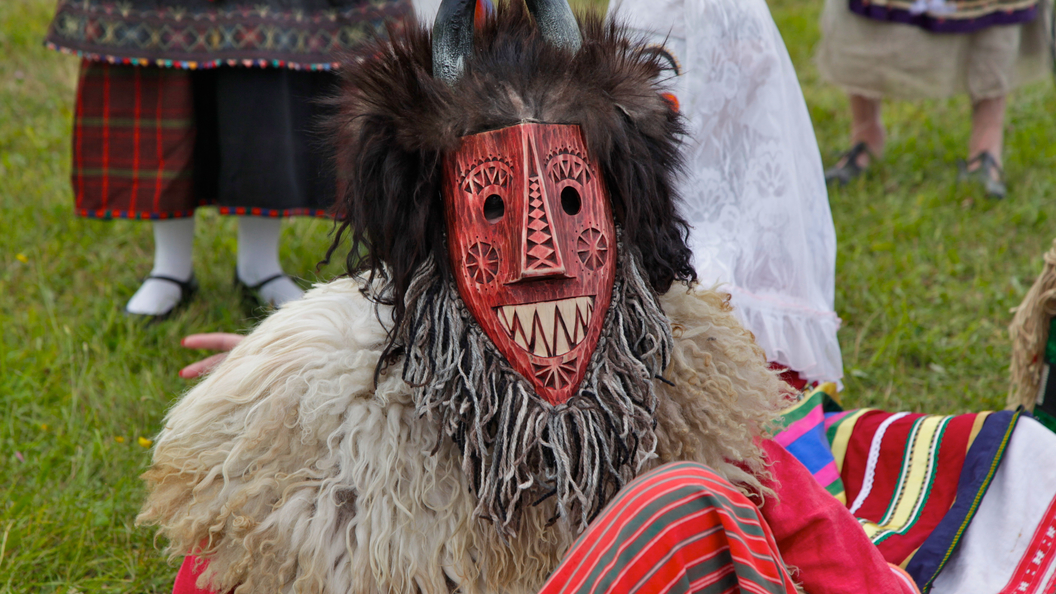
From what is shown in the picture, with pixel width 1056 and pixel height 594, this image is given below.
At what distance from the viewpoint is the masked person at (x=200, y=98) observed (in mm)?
2279

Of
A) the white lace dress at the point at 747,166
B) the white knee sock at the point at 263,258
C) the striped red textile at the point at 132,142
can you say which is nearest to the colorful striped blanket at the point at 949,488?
the white lace dress at the point at 747,166

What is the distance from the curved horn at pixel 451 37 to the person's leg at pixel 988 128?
345 cm

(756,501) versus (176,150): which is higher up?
(176,150)

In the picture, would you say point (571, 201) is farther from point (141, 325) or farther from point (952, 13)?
point (952, 13)

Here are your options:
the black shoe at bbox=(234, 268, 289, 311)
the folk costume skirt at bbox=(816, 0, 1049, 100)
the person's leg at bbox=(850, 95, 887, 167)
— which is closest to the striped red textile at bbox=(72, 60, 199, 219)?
the black shoe at bbox=(234, 268, 289, 311)

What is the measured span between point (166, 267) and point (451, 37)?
2013 mm

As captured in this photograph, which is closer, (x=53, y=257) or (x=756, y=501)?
(x=756, y=501)

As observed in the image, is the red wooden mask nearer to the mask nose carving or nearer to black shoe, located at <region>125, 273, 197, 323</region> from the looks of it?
the mask nose carving

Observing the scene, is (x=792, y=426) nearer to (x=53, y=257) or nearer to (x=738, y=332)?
(x=738, y=332)

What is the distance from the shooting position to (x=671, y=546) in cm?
102

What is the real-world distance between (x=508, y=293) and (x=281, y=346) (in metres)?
0.33

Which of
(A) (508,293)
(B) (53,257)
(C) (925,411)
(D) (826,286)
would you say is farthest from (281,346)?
(B) (53,257)

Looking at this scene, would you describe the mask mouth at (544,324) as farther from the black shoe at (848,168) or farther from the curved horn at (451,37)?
the black shoe at (848,168)

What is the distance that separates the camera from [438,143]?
3.38 ft
